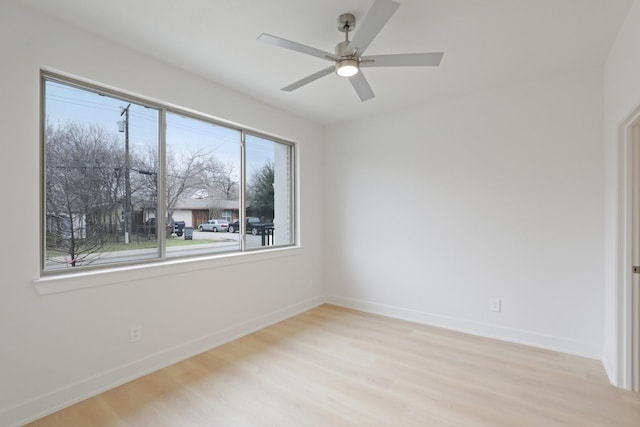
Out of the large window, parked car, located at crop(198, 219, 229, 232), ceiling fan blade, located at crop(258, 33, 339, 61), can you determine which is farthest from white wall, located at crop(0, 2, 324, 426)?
ceiling fan blade, located at crop(258, 33, 339, 61)

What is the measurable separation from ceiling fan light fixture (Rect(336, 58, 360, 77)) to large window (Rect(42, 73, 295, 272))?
64.8 inches

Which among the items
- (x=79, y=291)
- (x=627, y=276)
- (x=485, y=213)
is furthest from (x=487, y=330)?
(x=79, y=291)

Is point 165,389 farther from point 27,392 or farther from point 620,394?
point 620,394

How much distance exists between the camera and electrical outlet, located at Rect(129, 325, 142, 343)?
7.79 feet

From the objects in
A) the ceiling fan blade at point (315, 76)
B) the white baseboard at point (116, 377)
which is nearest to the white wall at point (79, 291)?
the white baseboard at point (116, 377)

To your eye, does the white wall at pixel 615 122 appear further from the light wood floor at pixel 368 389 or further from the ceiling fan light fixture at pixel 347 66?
the ceiling fan light fixture at pixel 347 66

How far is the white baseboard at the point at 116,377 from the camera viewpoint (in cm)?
186

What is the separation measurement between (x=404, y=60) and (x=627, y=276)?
2.20 metres

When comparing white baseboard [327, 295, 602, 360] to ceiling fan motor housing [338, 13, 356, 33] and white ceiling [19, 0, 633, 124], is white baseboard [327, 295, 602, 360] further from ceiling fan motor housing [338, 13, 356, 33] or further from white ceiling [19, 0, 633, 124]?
ceiling fan motor housing [338, 13, 356, 33]

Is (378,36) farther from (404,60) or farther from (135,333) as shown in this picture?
(135,333)

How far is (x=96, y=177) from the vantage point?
233 centimetres

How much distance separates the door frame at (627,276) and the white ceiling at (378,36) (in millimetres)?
804

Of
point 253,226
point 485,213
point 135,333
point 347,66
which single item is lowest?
point 135,333

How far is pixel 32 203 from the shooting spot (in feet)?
6.37
